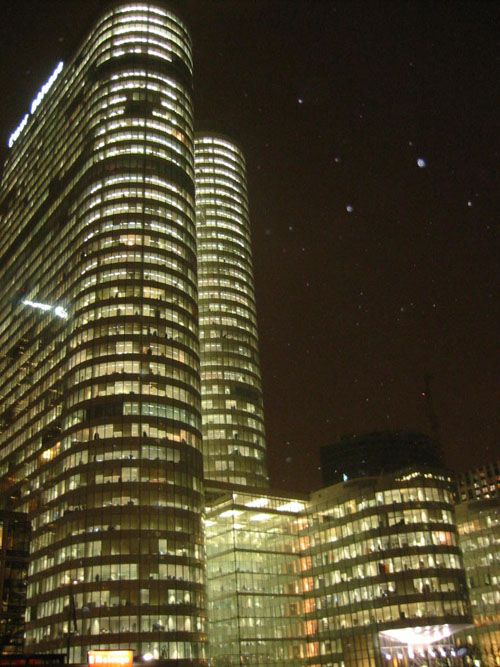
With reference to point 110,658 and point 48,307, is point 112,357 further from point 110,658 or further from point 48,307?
point 110,658

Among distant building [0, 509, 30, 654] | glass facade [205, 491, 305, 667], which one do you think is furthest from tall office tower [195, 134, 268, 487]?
distant building [0, 509, 30, 654]

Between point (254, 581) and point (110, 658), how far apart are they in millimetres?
64848

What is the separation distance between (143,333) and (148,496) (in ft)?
95.4

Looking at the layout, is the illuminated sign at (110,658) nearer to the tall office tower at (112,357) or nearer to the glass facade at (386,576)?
the tall office tower at (112,357)

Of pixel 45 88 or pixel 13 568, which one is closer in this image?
pixel 13 568

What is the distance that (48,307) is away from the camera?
147 meters

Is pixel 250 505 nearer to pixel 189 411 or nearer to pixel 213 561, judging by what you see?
pixel 213 561

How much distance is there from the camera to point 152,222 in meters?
137

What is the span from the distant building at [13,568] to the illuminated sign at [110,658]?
2860 inches

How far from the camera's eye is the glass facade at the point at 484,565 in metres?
144

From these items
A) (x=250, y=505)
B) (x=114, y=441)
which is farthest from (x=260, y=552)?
(x=114, y=441)

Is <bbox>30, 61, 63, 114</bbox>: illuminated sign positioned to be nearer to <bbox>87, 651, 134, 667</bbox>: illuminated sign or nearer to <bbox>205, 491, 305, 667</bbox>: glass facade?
<bbox>205, 491, 305, 667</bbox>: glass facade

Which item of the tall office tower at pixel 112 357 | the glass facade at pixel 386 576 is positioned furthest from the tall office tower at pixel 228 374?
the tall office tower at pixel 112 357

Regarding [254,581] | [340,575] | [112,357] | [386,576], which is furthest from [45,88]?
[386,576]
